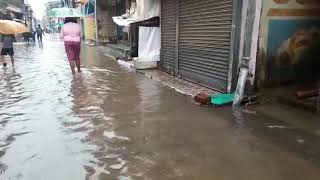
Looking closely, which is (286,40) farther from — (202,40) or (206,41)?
(202,40)

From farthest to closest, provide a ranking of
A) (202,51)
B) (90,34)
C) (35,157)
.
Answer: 1. (90,34)
2. (202,51)
3. (35,157)

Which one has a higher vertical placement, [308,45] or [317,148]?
[308,45]

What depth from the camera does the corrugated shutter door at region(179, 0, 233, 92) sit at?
840 cm

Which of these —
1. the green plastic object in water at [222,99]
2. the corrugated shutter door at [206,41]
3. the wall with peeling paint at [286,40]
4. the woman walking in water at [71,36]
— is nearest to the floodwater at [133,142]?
the green plastic object in water at [222,99]

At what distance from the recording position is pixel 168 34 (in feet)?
39.5

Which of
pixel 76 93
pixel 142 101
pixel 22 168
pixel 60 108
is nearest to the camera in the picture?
pixel 22 168

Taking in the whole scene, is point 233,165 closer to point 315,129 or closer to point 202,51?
point 315,129

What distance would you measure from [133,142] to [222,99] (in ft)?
9.56

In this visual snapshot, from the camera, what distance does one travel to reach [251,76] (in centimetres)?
770

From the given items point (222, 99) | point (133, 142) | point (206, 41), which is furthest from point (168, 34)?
point (133, 142)

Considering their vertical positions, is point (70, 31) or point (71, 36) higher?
point (70, 31)

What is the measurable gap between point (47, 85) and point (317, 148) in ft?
24.8

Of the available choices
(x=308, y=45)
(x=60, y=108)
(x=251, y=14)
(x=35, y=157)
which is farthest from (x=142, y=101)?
(x=308, y=45)

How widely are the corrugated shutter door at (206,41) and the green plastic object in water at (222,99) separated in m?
0.74
